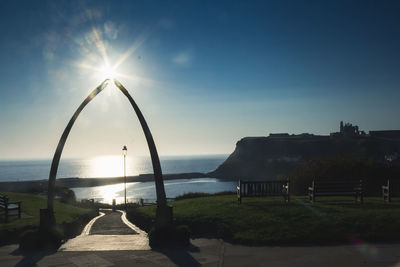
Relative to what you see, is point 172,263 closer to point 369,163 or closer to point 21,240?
point 21,240

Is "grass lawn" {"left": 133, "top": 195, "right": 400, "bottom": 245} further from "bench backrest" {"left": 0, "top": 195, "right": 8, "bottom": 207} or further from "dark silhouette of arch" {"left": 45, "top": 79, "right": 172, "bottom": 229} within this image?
"bench backrest" {"left": 0, "top": 195, "right": 8, "bottom": 207}

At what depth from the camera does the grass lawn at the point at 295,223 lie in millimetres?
9625

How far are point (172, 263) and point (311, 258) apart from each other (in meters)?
3.43

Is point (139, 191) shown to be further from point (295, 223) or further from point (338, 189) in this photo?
point (295, 223)

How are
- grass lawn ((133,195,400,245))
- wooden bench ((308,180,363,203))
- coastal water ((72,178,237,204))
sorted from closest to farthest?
grass lawn ((133,195,400,245)), wooden bench ((308,180,363,203)), coastal water ((72,178,237,204))

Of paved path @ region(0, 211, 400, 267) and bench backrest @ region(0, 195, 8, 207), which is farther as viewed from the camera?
bench backrest @ region(0, 195, 8, 207)

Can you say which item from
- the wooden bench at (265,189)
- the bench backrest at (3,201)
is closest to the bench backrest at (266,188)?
the wooden bench at (265,189)

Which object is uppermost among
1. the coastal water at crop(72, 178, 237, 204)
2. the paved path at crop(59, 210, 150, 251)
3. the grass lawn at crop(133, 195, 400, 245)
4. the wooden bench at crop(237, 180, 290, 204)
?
the wooden bench at crop(237, 180, 290, 204)

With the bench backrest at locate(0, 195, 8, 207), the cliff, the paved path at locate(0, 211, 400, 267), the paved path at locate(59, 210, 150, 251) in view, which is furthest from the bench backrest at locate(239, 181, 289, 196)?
the cliff

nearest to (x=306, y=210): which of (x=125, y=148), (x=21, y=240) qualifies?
(x=21, y=240)

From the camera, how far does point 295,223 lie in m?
10.9

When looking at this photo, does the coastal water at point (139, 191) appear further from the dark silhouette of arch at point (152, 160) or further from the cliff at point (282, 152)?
the dark silhouette of arch at point (152, 160)

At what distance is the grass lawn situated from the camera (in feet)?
31.6

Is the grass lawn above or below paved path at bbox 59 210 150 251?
above
